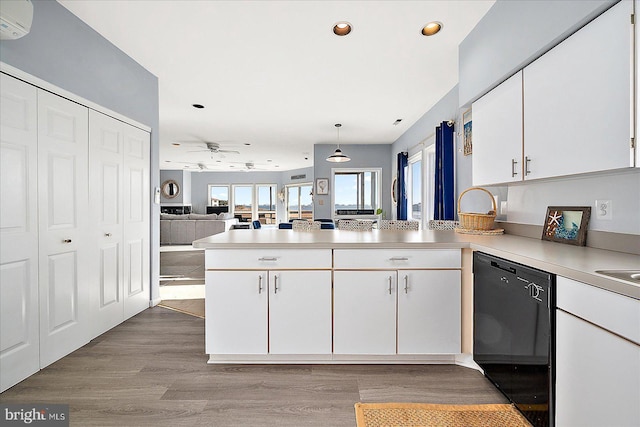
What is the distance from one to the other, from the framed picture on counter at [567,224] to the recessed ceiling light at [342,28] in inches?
80.3

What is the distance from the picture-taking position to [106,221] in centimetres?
279

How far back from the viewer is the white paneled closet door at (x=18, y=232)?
1.88m

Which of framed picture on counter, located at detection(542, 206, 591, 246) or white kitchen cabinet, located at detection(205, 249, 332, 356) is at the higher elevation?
framed picture on counter, located at detection(542, 206, 591, 246)

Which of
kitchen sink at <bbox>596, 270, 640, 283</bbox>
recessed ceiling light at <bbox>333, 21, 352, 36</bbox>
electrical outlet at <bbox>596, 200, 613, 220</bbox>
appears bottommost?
kitchen sink at <bbox>596, 270, 640, 283</bbox>

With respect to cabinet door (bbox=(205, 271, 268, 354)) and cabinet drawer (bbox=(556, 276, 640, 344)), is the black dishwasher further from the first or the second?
cabinet door (bbox=(205, 271, 268, 354))

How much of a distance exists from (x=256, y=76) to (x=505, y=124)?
266 centimetres

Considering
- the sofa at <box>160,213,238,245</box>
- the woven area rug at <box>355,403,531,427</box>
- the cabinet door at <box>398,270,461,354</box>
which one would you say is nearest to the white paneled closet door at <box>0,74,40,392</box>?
the woven area rug at <box>355,403,531,427</box>

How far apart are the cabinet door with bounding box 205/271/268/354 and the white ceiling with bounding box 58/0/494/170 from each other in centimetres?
199

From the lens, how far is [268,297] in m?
2.12

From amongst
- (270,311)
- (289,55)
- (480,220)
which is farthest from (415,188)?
(270,311)

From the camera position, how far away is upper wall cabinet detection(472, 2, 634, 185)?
1.28 metres

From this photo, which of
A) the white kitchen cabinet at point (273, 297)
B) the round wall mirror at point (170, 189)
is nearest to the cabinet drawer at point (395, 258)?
the white kitchen cabinet at point (273, 297)

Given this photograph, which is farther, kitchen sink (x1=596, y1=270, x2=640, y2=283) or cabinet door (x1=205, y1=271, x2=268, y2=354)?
cabinet door (x1=205, y1=271, x2=268, y2=354)

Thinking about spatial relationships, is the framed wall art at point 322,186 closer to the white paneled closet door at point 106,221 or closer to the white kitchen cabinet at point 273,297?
the white paneled closet door at point 106,221
